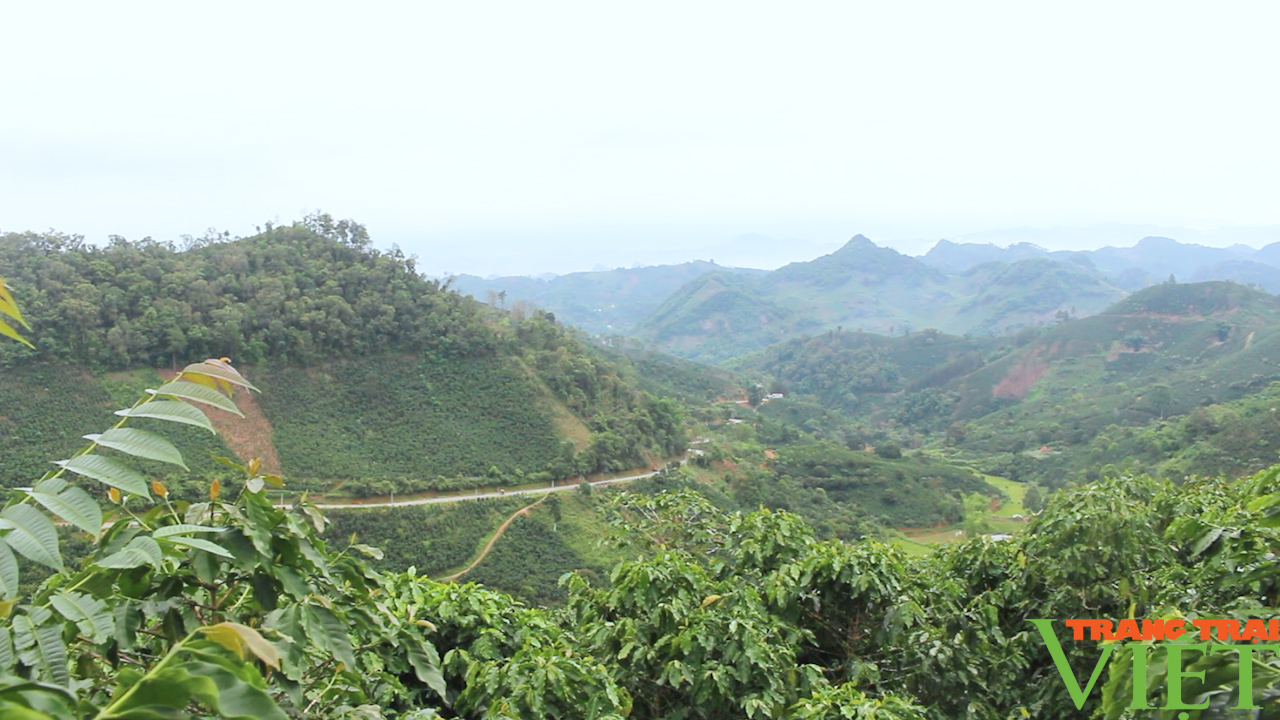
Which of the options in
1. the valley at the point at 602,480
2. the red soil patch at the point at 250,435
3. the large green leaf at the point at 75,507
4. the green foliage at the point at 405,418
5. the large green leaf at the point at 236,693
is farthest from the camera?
the green foliage at the point at 405,418

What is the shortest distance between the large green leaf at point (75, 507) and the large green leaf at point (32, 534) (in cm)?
3

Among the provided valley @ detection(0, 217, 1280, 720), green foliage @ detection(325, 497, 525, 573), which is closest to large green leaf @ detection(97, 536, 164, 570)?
valley @ detection(0, 217, 1280, 720)

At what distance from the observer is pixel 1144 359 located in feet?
222

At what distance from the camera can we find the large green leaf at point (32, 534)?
1500mm

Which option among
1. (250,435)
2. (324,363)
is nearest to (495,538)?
(250,435)

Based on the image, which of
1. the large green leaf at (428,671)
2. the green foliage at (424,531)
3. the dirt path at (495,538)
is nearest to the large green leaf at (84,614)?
the large green leaf at (428,671)

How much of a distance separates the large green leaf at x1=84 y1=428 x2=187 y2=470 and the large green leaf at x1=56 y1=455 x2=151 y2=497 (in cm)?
4

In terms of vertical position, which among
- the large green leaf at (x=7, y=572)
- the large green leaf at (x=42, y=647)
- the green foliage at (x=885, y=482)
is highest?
the large green leaf at (x=7, y=572)

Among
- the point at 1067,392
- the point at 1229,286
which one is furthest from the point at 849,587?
the point at 1229,286

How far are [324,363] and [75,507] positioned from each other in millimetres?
32766

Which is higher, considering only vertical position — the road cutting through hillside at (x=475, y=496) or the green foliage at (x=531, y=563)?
the road cutting through hillside at (x=475, y=496)

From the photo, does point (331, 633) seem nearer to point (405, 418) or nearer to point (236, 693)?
point (236, 693)

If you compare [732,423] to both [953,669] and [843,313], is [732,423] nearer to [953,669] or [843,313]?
[953,669]

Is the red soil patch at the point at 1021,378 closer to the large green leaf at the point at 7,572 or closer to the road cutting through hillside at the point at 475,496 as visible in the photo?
the road cutting through hillside at the point at 475,496
